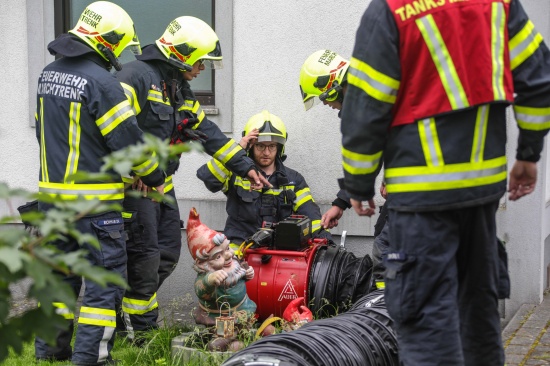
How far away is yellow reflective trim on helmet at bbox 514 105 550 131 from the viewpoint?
138 inches

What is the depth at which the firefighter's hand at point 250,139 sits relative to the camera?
6.73m

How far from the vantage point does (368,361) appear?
171 inches

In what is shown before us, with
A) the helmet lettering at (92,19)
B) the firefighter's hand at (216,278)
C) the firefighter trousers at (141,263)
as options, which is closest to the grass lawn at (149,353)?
the firefighter trousers at (141,263)

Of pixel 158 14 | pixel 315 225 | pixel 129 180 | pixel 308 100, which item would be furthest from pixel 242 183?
pixel 158 14

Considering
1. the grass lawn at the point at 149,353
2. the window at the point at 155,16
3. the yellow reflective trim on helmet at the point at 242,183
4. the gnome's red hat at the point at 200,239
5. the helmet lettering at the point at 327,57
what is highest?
the window at the point at 155,16

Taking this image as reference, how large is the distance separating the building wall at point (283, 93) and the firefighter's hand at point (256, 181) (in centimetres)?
71

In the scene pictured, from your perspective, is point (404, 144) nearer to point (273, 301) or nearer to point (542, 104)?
point (542, 104)

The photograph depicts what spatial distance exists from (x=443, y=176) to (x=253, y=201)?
360cm

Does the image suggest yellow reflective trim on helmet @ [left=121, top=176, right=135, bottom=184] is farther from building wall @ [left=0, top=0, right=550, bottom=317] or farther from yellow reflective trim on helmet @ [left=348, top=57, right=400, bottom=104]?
yellow reflective trim on helmet @ [left=348, top=57, right=400, bottom=104]

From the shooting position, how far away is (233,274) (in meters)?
5.47

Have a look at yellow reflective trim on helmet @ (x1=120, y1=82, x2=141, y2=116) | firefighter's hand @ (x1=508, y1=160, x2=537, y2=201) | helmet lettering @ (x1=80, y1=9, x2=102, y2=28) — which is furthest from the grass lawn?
firefighter's hand @ (x1=508, y1=160, x2=537, y2=201)

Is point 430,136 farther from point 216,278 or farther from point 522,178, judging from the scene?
point 216,278

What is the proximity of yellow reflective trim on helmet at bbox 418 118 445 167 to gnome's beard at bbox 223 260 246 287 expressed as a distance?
240cm

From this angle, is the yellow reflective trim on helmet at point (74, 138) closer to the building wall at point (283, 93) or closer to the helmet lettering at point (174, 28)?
the helmet lettering at point (174, 28)
